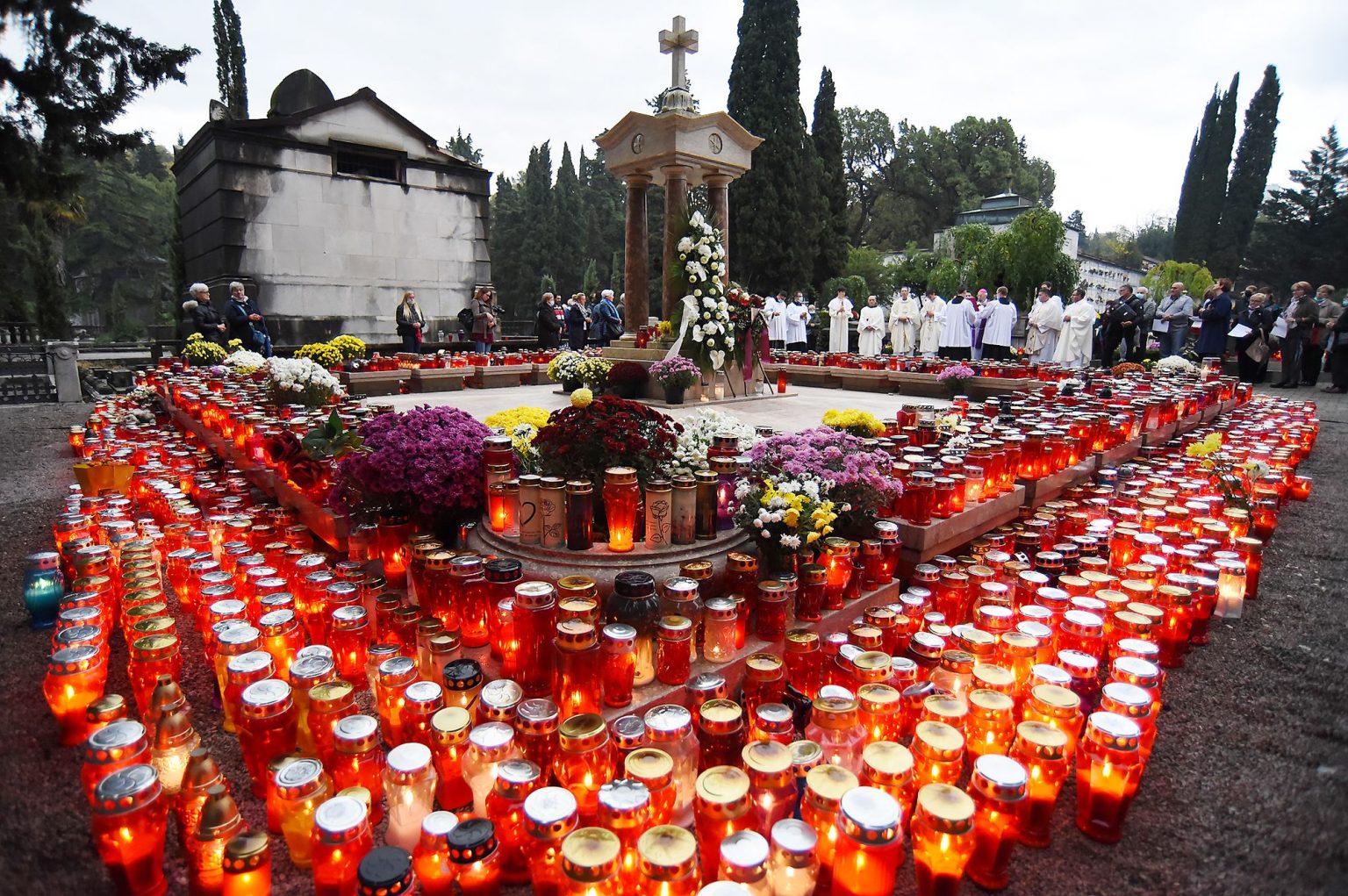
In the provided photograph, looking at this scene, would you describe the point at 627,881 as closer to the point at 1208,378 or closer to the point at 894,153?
the point at 1208,378

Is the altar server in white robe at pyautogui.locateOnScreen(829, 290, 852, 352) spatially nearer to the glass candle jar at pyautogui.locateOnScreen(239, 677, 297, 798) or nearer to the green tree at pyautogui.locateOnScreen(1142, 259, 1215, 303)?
the glass candle jar at pyautogui.locateOnScreen(239, 677, 297, 798)

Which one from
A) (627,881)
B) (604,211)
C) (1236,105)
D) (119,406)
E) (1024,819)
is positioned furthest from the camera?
(604,211)

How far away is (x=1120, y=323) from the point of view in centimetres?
1227

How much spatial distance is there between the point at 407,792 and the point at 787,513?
1.81 metres

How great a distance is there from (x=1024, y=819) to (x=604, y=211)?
145ft

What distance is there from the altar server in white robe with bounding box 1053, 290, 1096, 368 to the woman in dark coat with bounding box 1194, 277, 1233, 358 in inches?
72.7

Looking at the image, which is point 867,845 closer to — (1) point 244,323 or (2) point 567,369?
(2) point 567,369

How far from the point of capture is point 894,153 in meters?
43.8

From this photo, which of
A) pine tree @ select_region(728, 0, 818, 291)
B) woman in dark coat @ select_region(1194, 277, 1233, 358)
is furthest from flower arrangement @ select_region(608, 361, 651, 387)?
pine tree @ select_region(728, 0, 818, 291)

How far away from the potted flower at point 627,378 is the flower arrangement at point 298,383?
146 inches

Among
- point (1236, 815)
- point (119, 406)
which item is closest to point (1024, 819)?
point (1236, 815)

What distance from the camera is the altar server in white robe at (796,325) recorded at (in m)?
17.6

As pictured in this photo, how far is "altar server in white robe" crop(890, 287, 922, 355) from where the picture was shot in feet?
52.6

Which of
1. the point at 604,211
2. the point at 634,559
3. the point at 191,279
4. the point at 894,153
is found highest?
the point at 894,153
